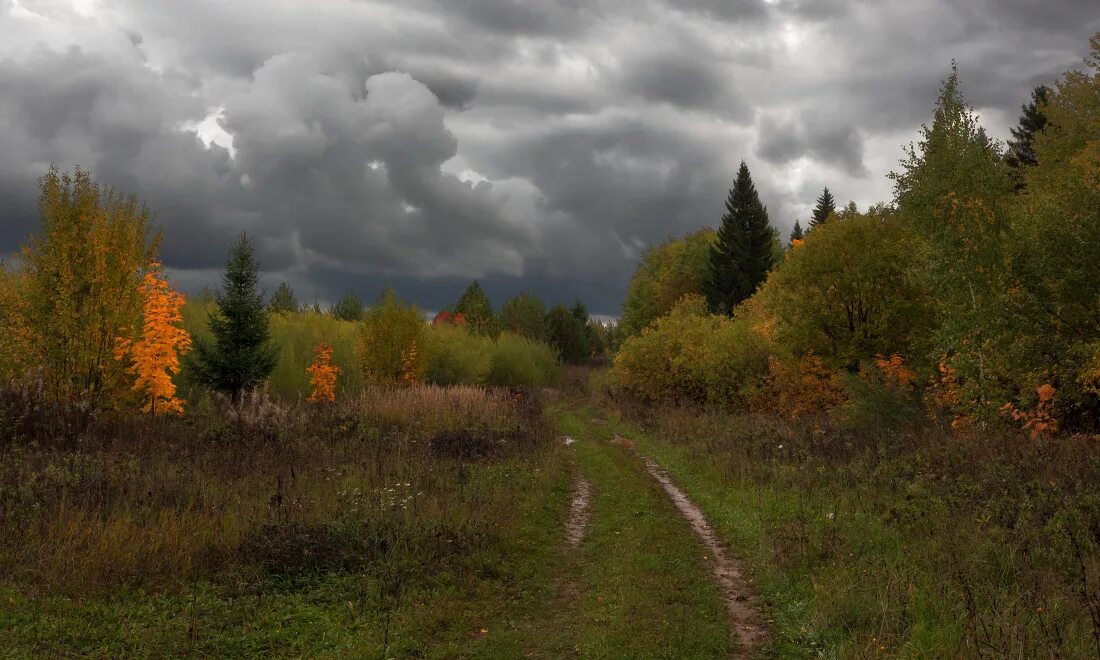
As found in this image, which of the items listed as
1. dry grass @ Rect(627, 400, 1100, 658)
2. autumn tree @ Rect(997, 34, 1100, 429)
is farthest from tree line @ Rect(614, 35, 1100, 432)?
dry grass @ Rect(627, 400, 1100, 658)

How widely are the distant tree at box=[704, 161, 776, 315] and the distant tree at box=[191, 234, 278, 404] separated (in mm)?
39991

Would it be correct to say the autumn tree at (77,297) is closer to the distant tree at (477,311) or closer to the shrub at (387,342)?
the shrub at (387,342)

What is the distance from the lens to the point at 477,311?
260 ft

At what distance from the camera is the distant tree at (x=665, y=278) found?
6888cm

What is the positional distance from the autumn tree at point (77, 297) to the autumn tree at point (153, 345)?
0.94 feet

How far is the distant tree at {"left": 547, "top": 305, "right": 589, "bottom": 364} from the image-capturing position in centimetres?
8325

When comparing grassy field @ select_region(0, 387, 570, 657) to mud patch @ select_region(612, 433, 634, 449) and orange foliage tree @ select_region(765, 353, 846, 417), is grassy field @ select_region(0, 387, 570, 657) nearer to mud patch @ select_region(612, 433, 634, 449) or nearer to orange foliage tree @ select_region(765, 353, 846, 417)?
mud patch @ select_region(612, 433, 634, 449)

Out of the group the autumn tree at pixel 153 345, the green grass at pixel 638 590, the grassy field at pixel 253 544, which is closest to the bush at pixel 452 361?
the autumn tree at pixel 153 345

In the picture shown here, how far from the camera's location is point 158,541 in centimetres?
829

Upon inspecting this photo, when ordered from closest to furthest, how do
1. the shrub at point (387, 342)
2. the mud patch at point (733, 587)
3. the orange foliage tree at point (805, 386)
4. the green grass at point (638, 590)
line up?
the green grass at point (638, 590) → the mud patch at point (733, 587) → the orange foliage tree at point (805, 386) → the shrub at point (387, 342)

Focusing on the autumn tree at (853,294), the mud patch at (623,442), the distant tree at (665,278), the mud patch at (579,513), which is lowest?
the mud patch at (579,513)

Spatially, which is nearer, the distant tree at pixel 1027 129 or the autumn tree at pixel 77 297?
the autumn tree at pixel 77 297

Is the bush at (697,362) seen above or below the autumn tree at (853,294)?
below

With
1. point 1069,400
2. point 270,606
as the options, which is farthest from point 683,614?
point 1069,400
